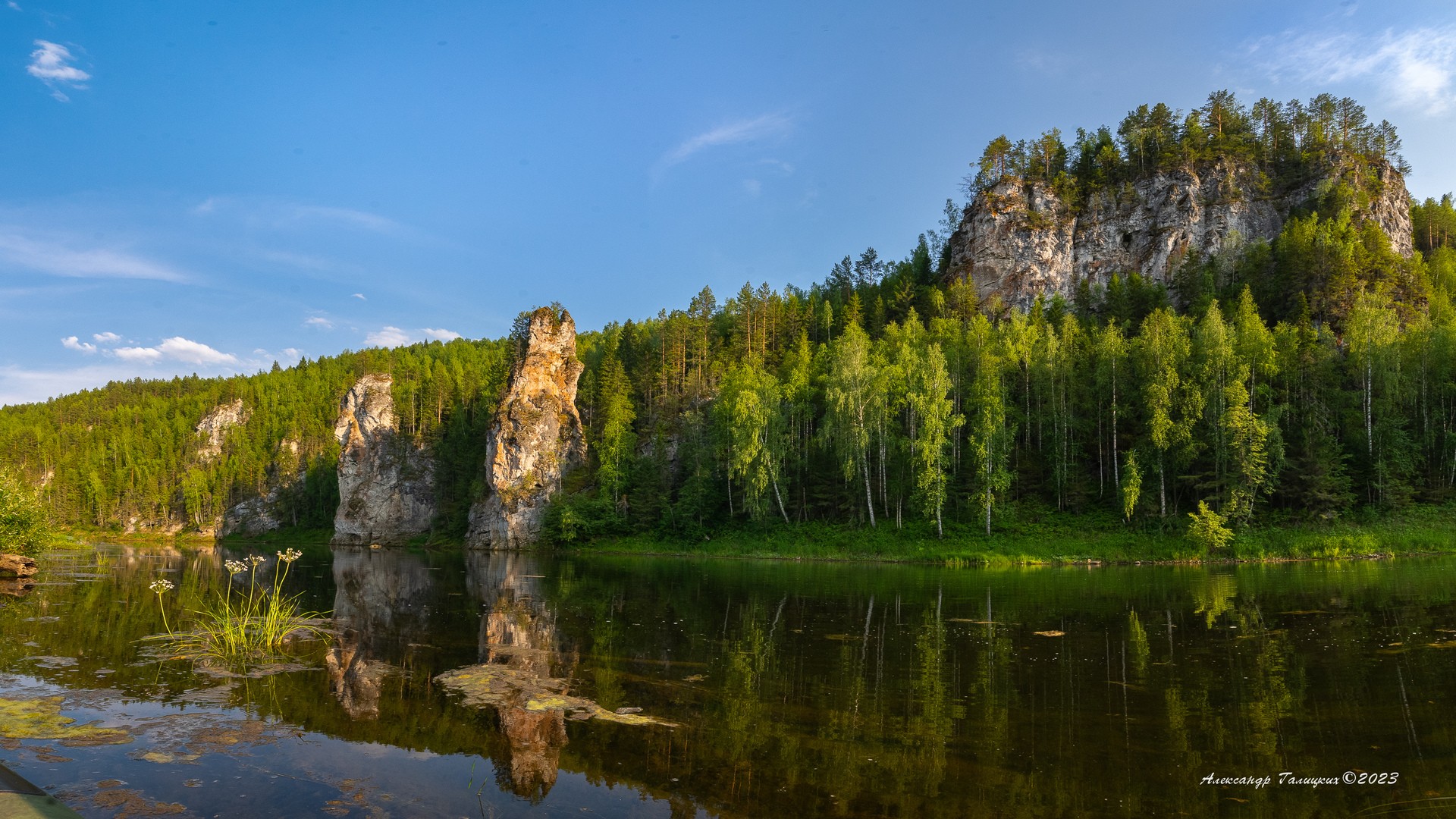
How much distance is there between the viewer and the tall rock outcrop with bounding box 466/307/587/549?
78062mm

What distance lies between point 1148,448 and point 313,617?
5086 cm

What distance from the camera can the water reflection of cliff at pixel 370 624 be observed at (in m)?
13.3

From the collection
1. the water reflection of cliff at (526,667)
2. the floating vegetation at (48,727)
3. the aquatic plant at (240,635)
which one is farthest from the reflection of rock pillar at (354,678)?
the floating vegetation at (48,727)

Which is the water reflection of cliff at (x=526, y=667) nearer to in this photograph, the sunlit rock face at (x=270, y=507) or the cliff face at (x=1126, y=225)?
the cliff face at (x=1126, y=225)

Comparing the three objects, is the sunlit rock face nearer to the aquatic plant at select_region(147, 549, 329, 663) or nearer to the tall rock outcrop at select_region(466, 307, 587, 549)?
the tall rock outcrop at select_region(466, 307, 587, 549)

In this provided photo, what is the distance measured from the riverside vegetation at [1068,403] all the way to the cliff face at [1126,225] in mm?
2139

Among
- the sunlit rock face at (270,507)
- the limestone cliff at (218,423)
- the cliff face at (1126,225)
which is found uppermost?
the cliff face at (1126,225)

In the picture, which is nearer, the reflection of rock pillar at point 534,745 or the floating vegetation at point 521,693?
the reflection of rock pillar at point 534,745

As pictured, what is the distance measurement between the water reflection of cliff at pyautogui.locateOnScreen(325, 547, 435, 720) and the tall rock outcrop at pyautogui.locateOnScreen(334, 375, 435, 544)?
53.8 metres

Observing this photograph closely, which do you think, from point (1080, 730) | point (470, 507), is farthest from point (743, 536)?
point (1080, 730)

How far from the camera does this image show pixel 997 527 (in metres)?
51.1

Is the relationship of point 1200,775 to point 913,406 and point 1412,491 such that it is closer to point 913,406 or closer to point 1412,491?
point 913,406

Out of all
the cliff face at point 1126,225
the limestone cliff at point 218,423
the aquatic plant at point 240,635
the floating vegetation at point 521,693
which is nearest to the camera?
the floating vegetation at point 521,693

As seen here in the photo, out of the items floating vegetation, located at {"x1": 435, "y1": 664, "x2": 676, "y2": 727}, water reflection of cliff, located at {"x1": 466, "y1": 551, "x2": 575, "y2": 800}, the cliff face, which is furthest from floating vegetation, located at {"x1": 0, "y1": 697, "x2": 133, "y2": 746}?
the cliff face
